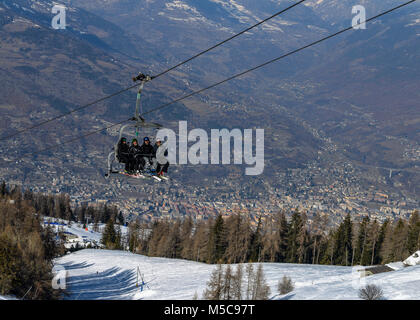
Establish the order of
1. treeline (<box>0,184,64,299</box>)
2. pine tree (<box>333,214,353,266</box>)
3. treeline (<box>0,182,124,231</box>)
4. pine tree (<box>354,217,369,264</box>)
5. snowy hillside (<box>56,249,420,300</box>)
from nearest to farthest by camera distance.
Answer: snowy hillside (<box>56,249,420,300</box>)
treeline (<box>0,184,64,299</box>)
pine tree (<box>354,217,369,264</box>)
pine tree (<box>333,214,353,266</box>)
treeline (<box>0,182,124,231</box>)

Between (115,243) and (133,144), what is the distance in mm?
70703

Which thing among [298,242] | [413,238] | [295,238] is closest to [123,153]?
[413,238]

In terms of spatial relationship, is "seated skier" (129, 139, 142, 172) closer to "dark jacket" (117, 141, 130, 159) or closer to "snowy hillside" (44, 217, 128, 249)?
"dark jacket" (117, 141, 130, 159)

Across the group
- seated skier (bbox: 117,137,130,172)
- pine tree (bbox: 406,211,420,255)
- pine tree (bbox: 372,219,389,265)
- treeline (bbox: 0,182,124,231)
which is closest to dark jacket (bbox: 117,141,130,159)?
seated skier (bbox: 117,137,130,172)

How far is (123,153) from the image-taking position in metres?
24.7

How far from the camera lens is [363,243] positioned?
2793 inches

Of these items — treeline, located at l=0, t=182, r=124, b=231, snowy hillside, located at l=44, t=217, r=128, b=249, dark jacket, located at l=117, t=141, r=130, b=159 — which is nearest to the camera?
dark jacket, located at l=117, t=141, r=130, b=159

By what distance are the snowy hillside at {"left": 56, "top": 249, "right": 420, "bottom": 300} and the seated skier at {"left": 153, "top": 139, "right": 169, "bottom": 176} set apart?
15.3m

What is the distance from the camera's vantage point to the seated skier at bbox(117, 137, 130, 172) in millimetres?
24672

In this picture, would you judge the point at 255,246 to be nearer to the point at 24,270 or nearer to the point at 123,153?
the point at 24,270

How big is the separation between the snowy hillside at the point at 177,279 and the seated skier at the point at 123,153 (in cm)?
1688

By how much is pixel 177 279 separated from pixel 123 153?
3178 cm
